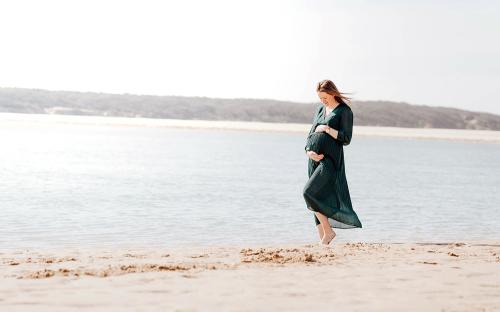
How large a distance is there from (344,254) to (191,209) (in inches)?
201

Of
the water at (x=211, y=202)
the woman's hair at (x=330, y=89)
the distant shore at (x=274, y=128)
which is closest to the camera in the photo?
the woman's hair at (x=330, y=89)

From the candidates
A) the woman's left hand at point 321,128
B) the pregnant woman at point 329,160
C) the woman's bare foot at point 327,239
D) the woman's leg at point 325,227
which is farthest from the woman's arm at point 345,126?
the woman's bare foot at point 327,239

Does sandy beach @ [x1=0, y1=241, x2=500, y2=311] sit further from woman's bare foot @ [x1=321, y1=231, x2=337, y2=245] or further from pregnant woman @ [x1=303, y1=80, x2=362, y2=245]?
pregnant woman @ [x1=303, y1=80, x2=362, y2=245]

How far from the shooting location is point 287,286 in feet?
22.3

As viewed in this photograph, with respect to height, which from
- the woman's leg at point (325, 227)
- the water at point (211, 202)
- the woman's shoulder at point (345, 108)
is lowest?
the water at point (211, 202)

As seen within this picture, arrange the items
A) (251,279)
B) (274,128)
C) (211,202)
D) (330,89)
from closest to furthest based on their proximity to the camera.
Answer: (251,279) → (330,89) → (211,202) → (274,128)

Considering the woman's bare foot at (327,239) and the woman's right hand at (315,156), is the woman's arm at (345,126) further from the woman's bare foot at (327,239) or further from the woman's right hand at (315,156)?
the woman's bare foot at (327,239)

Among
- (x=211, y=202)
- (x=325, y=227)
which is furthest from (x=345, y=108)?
→ (x=211, y=202)

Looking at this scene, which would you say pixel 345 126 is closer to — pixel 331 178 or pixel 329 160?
pixel 329 160

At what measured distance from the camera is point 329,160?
372 inches

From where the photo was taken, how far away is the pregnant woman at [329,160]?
30.5 ft

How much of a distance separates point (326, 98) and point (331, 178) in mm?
767

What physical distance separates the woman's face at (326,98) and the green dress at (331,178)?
0.08 meters

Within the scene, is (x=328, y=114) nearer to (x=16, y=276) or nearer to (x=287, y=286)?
(x=287, y=286)
